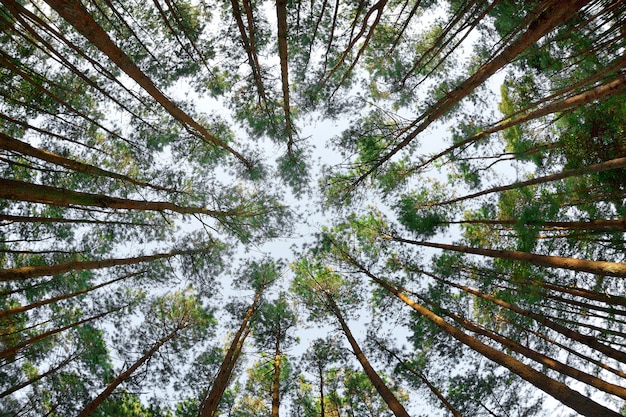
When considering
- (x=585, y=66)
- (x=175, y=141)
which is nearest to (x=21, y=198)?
(x=175, y=141)

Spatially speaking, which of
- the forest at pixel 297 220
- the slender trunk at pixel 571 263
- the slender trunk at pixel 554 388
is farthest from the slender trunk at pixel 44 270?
the slender trunk at pixel 571 263

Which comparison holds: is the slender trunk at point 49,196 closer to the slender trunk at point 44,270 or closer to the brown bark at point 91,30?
the slender trunk at point 44,270

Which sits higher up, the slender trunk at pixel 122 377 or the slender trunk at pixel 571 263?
the slender trunk at pixel 571 263

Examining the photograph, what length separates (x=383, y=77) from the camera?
34.3 feet

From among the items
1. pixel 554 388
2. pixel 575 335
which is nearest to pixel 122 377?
pixel 554 388

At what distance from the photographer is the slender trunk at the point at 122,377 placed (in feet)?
20.8

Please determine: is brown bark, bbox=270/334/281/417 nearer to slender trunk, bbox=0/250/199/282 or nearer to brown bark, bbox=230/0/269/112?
slender trunk, bbox=0/250/199/282

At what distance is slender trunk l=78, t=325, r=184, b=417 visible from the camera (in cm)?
634

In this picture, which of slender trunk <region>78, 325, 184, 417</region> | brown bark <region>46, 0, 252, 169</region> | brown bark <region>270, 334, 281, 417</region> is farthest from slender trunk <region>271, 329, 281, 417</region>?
brown bark <region>46, 0, 252, 169</region>

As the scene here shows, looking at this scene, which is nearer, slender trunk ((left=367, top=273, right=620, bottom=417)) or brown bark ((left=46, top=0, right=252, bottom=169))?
brown bark ((left=46, top=0, right=252, bottom=169))

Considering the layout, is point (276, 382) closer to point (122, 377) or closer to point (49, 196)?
point (122, 377)

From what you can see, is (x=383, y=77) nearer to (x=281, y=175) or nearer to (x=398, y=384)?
(x=281, y=175)

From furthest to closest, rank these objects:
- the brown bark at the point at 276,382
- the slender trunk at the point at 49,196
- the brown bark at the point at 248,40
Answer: the brown bark at the point at 276,382 → the brown bark at the point at 248,40 → the slender trunk at the point at 49,196

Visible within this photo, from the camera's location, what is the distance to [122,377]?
7574 millimetres
